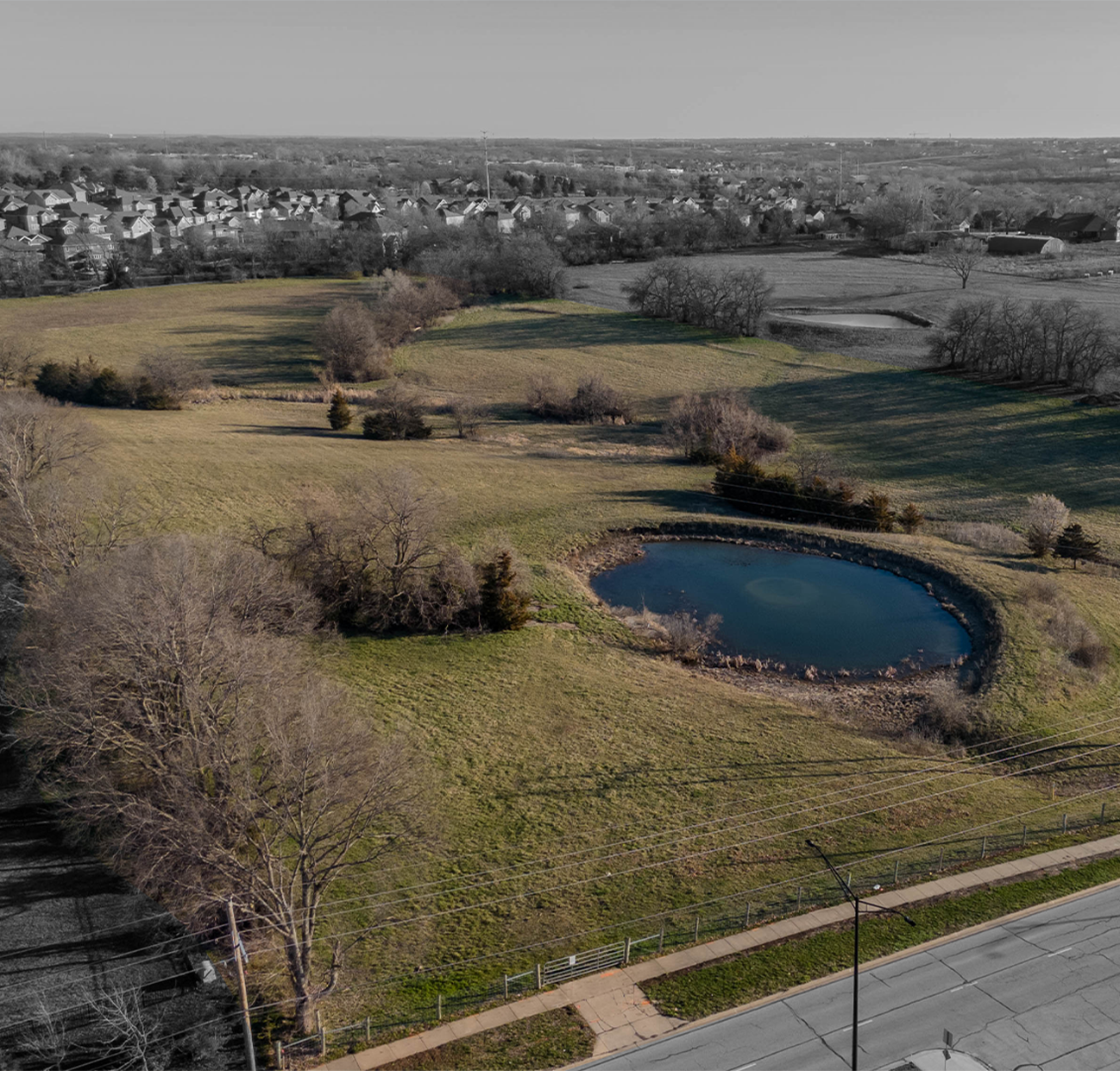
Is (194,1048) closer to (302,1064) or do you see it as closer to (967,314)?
(302,1064)

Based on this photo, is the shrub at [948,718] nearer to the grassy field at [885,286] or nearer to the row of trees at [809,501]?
the row of trees at [809,501]

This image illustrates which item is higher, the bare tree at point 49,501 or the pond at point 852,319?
the pond at point 852,319

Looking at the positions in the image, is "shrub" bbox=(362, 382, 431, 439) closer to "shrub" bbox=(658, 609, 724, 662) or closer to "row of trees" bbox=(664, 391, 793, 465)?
"row of trees" bbox=(664, 391, 793, 465)

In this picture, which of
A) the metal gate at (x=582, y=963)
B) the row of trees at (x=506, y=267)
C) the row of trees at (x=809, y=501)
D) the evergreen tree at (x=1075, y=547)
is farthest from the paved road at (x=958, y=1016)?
the row of trees at (x=506, y=267)

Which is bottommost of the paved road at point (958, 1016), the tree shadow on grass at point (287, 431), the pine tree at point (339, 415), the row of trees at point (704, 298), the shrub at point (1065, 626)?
the paved road at point (958, 1016)

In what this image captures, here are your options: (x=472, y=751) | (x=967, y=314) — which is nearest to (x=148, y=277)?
(x=967, y=314)

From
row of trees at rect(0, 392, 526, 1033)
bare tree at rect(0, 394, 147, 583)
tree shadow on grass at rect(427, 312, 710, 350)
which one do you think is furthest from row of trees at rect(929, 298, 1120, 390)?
bare tree at rect(0, 394, 147, 583)
